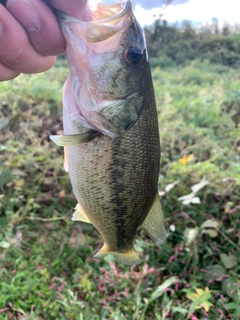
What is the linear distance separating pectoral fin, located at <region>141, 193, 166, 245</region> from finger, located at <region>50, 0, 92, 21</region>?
2.19 feet

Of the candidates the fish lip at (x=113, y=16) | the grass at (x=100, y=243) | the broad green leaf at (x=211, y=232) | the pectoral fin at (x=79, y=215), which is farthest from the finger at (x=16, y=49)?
the broad green leaf at (x=211, y=232)

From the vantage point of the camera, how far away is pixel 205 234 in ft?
8.38

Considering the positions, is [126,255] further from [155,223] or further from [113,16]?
[113,16]

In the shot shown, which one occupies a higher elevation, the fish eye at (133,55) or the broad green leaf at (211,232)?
the fish eye at (133,55)

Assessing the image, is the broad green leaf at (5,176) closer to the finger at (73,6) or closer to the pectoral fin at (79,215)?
the pectoral fin at (79,215)

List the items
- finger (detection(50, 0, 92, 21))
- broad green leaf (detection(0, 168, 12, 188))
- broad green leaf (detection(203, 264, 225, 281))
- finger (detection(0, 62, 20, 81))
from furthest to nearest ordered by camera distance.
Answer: broad green leaf (detection(0, 168, 12, 188)) → broad green leaf (detection(203, 264, 225, 281)) → finger (detection(0, 62, 20, 81)) → finger (detection(50, 0, 92, 21))

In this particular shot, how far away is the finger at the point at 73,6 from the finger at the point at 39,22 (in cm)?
3

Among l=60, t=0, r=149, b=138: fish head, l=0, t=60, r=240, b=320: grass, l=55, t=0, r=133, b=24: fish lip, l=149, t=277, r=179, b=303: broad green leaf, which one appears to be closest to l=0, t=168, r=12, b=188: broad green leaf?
l=0, t=60, r=240, b=320: grass

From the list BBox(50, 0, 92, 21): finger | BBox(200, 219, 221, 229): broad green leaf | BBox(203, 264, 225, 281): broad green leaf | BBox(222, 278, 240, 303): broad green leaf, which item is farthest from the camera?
BBox(200, 219, 221, 229): broad green leaf

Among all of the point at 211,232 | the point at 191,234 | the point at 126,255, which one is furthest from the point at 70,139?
the point at 211,232

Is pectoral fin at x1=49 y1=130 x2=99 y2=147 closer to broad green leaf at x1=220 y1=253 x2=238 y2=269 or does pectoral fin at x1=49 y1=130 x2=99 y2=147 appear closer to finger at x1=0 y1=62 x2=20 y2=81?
finger at x1=0 y1=62 x2=20 y2=81

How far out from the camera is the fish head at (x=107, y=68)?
101 centimetres

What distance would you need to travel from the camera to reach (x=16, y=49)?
1.06 meters

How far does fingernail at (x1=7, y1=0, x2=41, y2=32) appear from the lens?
0.97 m
